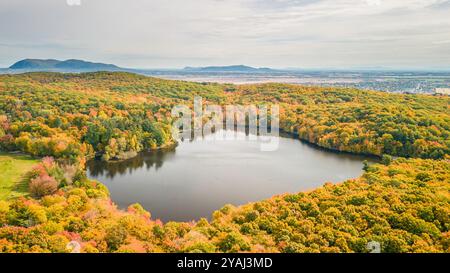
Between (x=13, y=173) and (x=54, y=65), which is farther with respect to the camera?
(x=54, y=65)

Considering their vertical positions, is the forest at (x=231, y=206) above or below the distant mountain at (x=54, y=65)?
below

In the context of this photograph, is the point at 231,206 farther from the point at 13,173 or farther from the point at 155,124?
the point at 155,124

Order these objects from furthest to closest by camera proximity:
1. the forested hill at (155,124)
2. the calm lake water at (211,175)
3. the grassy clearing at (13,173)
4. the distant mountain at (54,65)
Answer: the distant mountain at (54,65) → the forested hill at (155,124) → the calm lake water at (211,175) → the grassy clearing at (13,173)

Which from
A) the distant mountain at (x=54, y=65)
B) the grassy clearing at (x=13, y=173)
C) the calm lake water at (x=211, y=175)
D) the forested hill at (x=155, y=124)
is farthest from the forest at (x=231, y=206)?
the distant mountain at (x=54, y=65)

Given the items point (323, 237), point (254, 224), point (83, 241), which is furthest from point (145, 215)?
point (323, 237)

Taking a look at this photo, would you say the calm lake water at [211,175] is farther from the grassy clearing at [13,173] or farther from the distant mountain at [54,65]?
the distant mountain at [54,65]

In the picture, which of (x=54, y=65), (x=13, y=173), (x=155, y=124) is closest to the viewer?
(x=13, y=173)

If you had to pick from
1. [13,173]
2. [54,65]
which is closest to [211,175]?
[13,173]
